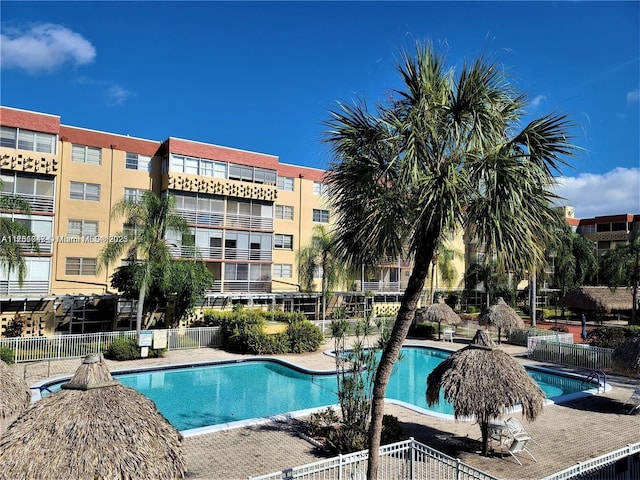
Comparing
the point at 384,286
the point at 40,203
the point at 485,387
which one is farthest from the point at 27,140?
the point at 384,286

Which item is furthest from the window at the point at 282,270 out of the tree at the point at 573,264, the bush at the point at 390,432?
the tree at the point at 573,264

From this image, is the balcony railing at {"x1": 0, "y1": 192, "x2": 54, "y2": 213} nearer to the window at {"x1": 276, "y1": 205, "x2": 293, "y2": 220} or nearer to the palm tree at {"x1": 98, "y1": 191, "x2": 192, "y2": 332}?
the palm tree at {"x1": 98, "y1": 191, "x2": 192, "y2": 332}

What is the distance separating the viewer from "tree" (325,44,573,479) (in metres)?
6.35

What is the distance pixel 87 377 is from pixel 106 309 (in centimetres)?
2120

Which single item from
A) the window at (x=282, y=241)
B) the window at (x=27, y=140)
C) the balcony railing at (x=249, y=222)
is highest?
the window at (x=27, y=140)

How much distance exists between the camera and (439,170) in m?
6.59

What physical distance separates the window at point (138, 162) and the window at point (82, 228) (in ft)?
13.2

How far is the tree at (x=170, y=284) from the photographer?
2214 cm

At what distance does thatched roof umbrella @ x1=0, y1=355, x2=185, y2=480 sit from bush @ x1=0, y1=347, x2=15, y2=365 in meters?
13.1

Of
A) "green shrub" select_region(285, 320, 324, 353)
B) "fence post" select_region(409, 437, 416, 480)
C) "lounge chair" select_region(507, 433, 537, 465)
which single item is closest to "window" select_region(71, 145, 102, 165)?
"green shrub" select_region(285, 320, 324, 353)

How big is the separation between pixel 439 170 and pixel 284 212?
28868 millimetres

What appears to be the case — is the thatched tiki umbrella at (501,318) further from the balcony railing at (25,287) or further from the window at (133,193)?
the balcony railing at (25,287)

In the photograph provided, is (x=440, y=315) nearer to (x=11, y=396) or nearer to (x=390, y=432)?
(x=390, y=432)

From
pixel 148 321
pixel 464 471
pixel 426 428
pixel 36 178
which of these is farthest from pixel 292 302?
pixel 464 471
